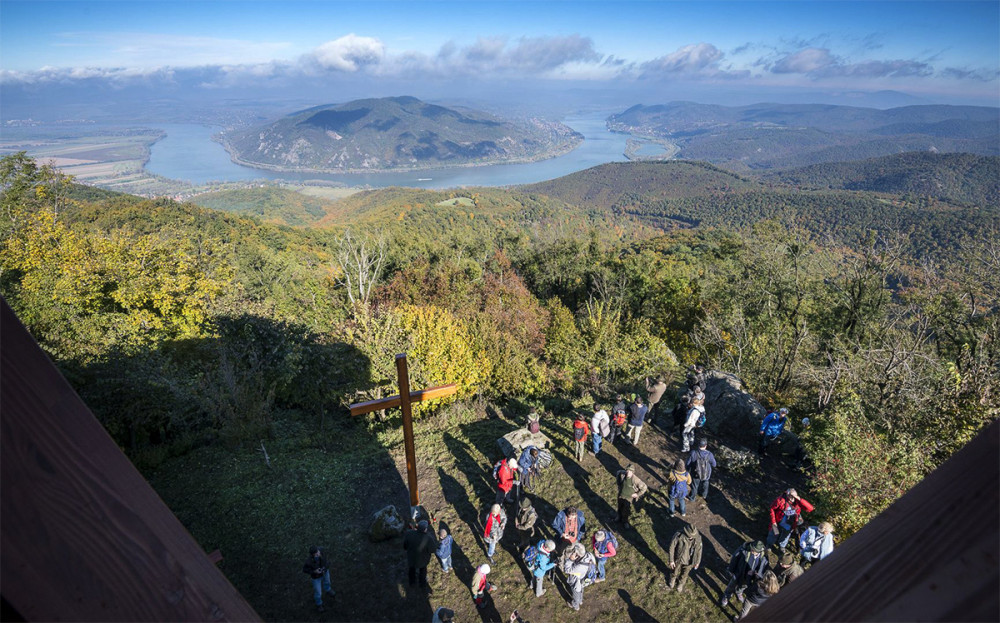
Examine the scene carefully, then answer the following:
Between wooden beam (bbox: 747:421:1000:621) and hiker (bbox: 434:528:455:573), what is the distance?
738 centimetres

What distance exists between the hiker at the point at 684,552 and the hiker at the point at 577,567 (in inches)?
57.0

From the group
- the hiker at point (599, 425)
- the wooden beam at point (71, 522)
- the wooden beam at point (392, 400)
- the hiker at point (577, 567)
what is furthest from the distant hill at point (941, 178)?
the wooden beam at point (71, 522)

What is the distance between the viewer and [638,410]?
430 inches

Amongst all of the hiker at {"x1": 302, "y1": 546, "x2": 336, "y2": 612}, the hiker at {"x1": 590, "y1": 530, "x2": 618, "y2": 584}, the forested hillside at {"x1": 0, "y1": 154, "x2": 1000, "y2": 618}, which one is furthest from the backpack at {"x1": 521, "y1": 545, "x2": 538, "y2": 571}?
the forested hillside at {"x1": 0, "y1": 154, "x2": 1000, "y2": 618}

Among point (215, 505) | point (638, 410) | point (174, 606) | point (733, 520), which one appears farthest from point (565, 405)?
point (174, 606)

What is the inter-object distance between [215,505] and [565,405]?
976cm

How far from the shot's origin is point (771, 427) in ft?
34.9

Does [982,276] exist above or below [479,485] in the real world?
above

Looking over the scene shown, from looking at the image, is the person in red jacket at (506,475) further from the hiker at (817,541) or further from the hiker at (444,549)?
the hiker at (817,541)

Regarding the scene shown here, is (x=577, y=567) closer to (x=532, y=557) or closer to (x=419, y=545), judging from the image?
(x=532, y=557)

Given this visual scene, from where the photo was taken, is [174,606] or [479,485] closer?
[174,606]

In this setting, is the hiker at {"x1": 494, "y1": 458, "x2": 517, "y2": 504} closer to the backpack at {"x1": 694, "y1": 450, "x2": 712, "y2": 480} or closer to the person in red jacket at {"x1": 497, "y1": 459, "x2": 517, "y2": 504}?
the person in red jacket at {"x1": 497, "y1": 459, "x2": 517, "y2": 504}

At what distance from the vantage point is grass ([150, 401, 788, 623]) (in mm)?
7664

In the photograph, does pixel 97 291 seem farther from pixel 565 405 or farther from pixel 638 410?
pixel 638 410
